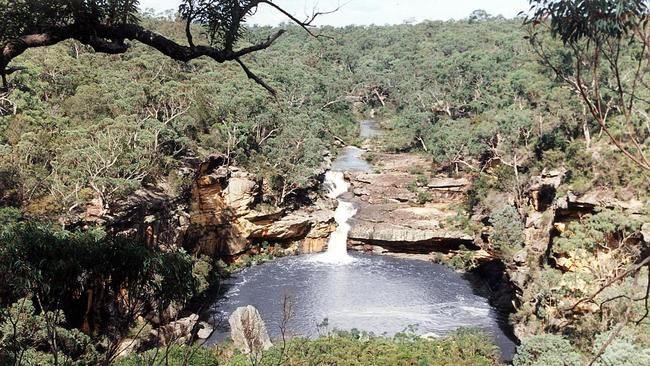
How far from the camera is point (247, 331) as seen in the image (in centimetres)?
1694

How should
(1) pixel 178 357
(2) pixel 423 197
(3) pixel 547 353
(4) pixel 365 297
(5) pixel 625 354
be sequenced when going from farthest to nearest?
1. (2) pixel 423 197
2. (4) pixel 365 297
3. (1) pixel 178 357
4. (3) pixel 547 353
5. (5) pixel 625 354

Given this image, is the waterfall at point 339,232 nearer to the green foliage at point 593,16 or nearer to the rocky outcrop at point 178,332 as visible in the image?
the rocky outcrop at point 178,332

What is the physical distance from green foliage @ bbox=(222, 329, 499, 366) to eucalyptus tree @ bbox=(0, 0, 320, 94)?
11100mm

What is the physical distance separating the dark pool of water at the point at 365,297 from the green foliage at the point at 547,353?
3.57m

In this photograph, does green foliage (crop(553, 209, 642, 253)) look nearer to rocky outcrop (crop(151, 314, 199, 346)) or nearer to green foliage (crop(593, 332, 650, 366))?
A: green foliage (crop(593, 332, 650, 366))

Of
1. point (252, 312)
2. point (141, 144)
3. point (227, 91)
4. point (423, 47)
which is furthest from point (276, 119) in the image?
point (423, 47)

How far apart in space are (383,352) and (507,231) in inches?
385

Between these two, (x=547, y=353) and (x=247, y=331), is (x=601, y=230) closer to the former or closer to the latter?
(x=547, y=353)

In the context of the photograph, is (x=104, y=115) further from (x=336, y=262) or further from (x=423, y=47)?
(x=423, y=47)

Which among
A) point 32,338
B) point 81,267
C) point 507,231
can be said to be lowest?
point 507,231

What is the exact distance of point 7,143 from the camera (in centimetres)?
1809

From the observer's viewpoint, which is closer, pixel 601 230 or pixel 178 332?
pixel 601 230

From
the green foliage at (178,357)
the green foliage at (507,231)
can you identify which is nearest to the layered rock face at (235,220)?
the green foliage at (507,231)

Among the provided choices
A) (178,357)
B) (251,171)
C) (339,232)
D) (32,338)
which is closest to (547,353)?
(178,357)
